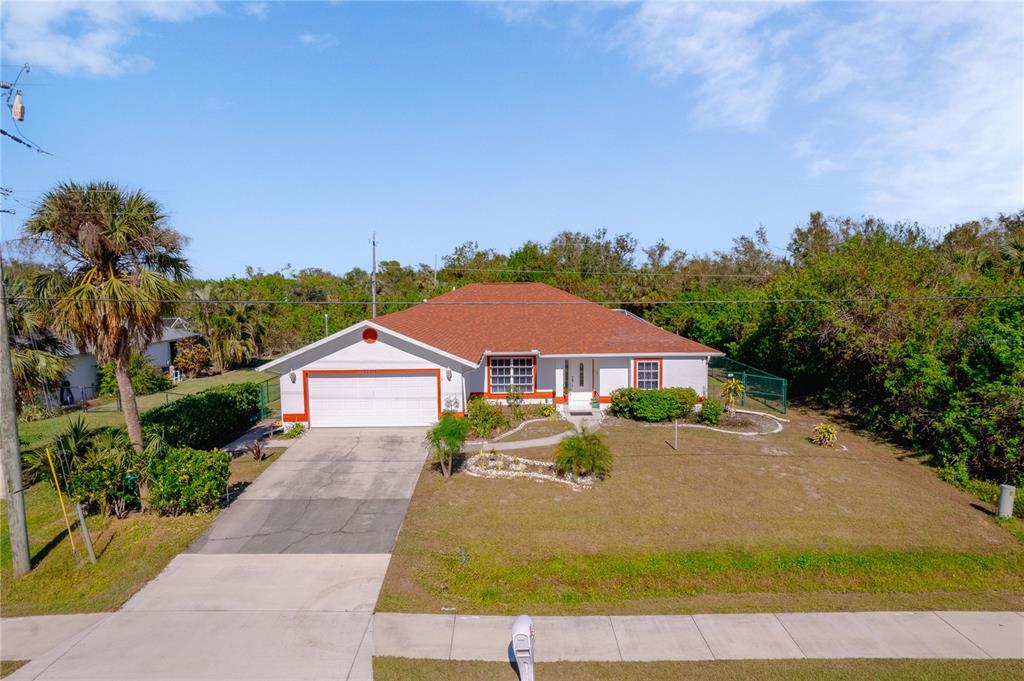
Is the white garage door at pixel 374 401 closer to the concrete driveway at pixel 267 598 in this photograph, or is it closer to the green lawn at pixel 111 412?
the concrete driveway at pixel 267 598

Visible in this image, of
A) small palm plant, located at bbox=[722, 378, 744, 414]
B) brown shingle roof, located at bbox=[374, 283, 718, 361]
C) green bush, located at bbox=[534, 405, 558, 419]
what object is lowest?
green bush, located at bbox=[534, 405, 558, 419]

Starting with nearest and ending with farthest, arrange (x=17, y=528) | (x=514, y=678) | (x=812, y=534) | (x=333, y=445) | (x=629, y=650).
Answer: (x=514, y=678) → (x=629, y=650) → (x=17, y=528) → (x=812, y=534) → (x=333, y=445)

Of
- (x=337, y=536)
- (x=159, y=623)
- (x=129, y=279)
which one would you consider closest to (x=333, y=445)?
(x=337, y=536)

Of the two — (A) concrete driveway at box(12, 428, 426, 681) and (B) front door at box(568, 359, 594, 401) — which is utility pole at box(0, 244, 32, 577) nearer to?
(A) concrete driveway at box(12, 428, 426, 681)

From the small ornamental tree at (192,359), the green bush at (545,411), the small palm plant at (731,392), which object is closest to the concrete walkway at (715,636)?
the green bush at (545,411)

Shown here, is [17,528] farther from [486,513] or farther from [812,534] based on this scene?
[812,534]

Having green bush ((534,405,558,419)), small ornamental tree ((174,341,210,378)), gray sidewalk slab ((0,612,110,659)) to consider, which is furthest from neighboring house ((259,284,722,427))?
small ornamental tree ((174,341,210,378))
